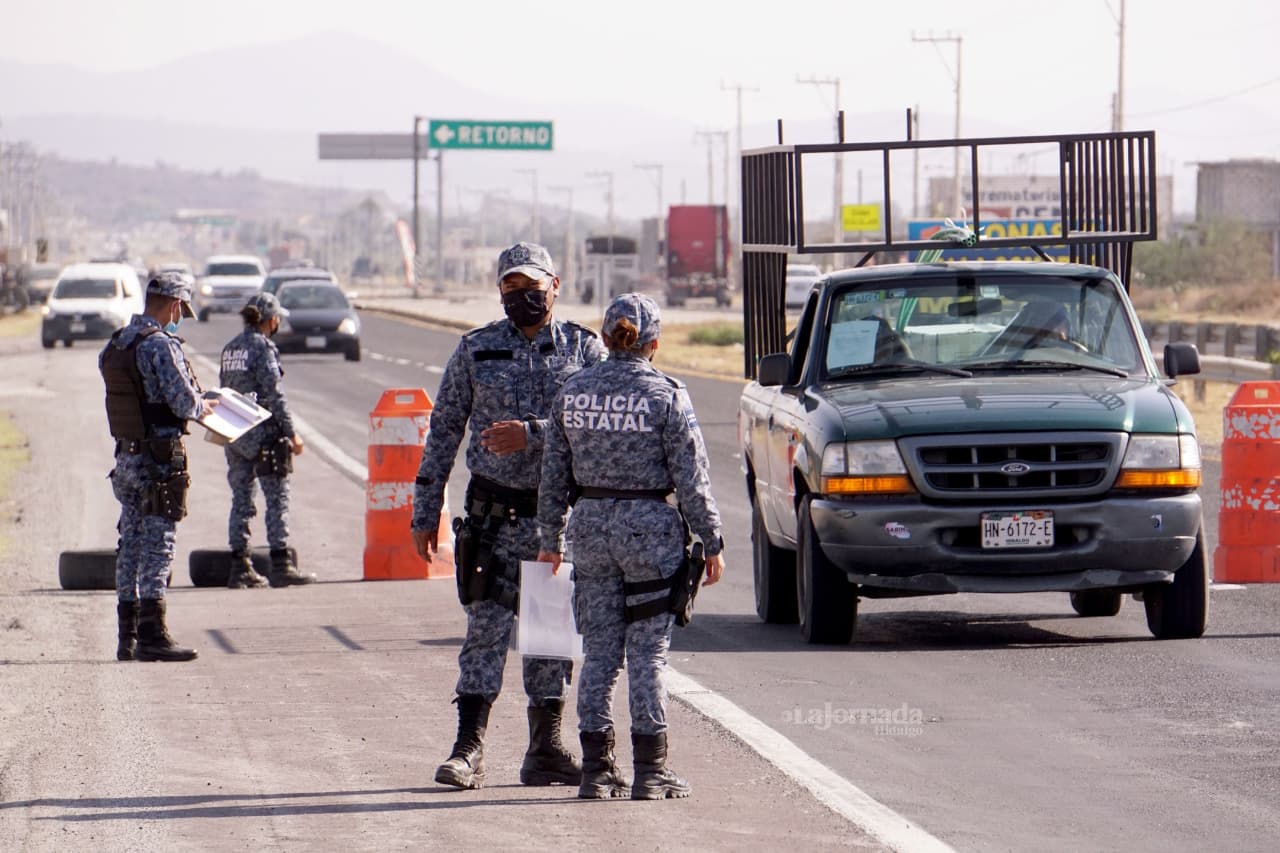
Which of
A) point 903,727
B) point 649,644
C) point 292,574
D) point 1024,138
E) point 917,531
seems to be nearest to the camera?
point 649,644

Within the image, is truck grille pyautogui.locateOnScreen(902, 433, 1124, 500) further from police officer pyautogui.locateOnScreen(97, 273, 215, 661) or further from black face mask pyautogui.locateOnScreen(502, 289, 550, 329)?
police officer pyautogui.locateOnScreen(97, 273, 215, 661)

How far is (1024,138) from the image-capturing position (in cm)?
1349

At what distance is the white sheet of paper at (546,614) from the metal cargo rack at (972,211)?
5397mm

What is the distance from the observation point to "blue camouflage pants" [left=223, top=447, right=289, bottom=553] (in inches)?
560

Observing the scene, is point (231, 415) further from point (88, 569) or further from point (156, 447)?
point (88, 569)

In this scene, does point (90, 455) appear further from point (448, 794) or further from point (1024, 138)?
point (448, 794)

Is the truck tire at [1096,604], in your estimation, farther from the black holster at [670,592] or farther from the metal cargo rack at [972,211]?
the black holster at [670,592]

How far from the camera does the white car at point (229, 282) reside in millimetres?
63438

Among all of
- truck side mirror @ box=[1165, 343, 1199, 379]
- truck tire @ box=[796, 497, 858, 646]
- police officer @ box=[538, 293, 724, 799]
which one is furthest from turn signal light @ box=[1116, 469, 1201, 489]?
police officer @ box=[538, 293, 724, 799]

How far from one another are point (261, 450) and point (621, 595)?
7486 millimetres

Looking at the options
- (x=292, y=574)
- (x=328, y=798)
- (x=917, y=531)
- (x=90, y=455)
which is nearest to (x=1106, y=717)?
(x=917, y=531)

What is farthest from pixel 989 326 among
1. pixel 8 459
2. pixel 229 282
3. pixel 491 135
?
pixel 491 135

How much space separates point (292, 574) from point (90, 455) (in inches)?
412

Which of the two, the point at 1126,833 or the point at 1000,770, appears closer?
the point at 1126,833
